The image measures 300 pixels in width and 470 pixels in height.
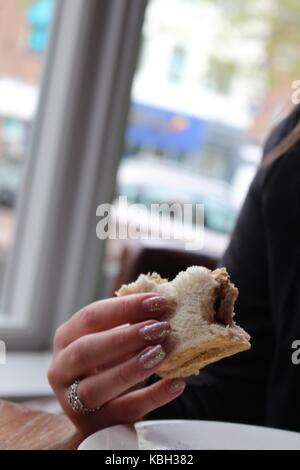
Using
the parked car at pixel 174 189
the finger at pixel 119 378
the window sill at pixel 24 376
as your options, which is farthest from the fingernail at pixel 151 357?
the parked car at pixel 174 189

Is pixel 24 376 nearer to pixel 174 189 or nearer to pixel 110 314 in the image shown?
pixel 174 189

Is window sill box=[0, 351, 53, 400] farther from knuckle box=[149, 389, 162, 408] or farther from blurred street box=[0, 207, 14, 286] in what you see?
knuckle box=[149, 389, 162, 408]

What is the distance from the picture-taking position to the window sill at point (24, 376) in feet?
5.35

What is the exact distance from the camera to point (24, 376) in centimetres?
172

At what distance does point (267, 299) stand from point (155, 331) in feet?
1.46

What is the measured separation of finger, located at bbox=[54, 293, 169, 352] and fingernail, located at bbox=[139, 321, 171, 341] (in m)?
0.02

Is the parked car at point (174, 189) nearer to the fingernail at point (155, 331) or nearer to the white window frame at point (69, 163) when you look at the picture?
the white window frame at point (69, 163)

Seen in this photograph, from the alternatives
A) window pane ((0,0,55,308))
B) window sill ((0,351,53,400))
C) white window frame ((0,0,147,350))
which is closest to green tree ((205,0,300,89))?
white window frame ((0,0,147,350))

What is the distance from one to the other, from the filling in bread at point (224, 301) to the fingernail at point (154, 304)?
0.04 meters

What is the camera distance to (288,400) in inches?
35.4

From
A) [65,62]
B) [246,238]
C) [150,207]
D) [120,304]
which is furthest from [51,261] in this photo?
[120,304]

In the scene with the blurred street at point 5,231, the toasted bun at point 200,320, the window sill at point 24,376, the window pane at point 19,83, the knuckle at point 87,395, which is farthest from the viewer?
the blurred street at point 5,231

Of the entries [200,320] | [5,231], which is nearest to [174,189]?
[5,231]

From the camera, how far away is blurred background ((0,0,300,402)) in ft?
5.95
